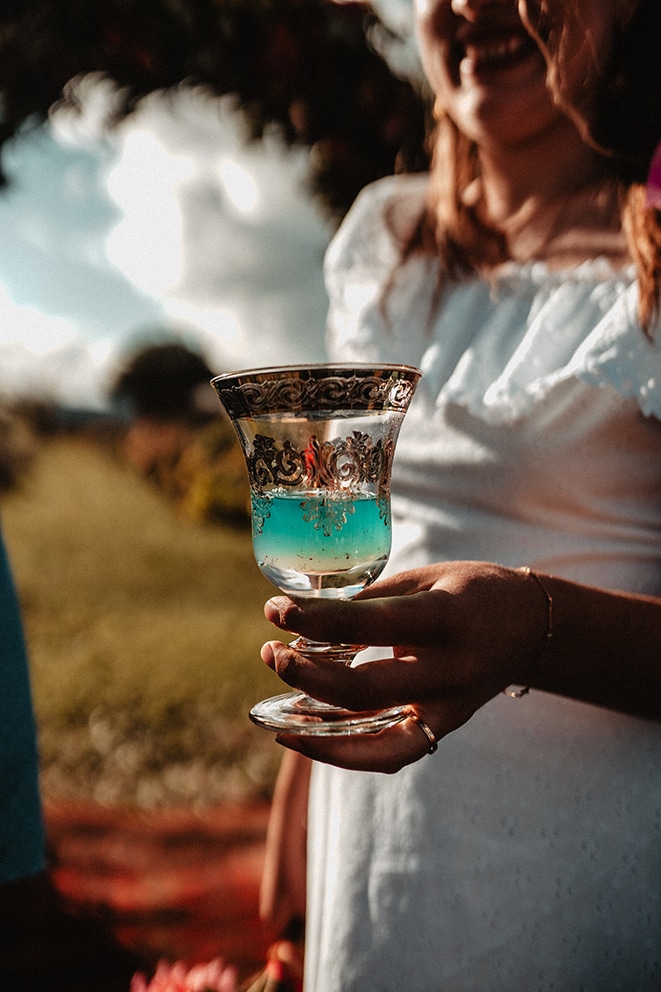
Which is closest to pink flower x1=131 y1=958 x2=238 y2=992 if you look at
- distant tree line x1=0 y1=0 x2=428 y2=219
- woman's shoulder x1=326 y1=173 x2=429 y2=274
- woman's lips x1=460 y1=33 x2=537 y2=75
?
woman's shoulder x1=326 y1=173 x2=429 y2=274

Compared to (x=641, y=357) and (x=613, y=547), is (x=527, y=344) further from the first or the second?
(x=613, y=547)

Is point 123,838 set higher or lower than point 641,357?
lower

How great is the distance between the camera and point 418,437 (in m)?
1.41

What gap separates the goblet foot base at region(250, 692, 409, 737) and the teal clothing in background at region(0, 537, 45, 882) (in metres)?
0.65

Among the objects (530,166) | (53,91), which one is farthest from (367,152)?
(530,166)

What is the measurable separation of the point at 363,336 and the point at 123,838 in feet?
12.8

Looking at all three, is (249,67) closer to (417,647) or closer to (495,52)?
(495,52)

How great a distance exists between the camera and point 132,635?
6.34 metres

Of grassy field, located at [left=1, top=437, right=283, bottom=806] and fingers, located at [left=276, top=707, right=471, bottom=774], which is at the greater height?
fingers, located at [left=276, top=707, right=471, bottom=774]

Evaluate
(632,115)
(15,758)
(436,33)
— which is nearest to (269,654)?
(15,758)

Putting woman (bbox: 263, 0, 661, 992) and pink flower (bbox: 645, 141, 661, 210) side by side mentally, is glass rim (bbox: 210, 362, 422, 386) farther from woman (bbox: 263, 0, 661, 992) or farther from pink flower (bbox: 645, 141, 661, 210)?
pink flower (bbox: 645, 141, 661, 210)

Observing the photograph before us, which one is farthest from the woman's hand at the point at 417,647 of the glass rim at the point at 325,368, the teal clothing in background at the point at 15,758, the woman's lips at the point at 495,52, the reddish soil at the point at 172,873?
the reddish soil at the point at 172,873

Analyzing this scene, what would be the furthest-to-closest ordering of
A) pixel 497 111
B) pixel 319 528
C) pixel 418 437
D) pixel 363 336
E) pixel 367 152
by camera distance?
pixel 367 152 < pixel 363 336 < pixel 418 437 < pixel 497 111 < pixel 319 528

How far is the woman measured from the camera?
1145 mm
